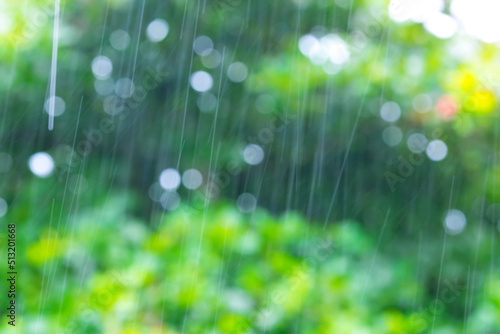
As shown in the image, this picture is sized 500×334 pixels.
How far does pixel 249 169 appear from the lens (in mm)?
2859

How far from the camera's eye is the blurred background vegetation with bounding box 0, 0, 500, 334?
6.68 feet

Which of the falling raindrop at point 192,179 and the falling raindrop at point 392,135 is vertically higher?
the falling raindrop at point 392,135

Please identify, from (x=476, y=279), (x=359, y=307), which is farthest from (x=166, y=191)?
(x=476, y=279)

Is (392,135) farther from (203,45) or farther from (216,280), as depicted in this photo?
(216,280)

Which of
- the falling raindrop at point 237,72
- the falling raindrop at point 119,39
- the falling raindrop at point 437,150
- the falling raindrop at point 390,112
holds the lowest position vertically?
the falling raindrop at point 437,150

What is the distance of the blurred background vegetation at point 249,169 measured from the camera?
2.04 m

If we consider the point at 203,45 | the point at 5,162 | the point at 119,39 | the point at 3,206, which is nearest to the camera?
the point at 3,206

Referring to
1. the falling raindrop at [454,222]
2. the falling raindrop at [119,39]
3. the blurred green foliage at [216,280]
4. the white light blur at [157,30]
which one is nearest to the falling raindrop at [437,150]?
the falling raindrop at [454,222]

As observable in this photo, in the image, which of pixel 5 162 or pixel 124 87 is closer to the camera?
pixel 5 162

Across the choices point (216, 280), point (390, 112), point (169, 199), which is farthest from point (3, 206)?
point (390, 112)

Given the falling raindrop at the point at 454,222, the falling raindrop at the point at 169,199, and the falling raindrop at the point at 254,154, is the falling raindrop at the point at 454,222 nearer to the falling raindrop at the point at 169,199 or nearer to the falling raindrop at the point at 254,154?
the falling raindrop at the point at 254,154

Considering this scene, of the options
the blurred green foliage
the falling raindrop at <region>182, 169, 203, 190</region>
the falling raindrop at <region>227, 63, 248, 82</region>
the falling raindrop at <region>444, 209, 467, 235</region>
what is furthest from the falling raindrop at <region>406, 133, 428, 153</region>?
the falling raindrop at <region>182, 169, 203, 190</region>

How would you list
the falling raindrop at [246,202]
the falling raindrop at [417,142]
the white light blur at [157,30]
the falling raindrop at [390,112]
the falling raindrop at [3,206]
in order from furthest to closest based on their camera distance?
the falling raindrop at [246,202]
the white light blur at [157,30]
the falling raindrop at [417,142]
the falling raindrop at [390,112]
the falling raindrop at [3,206]

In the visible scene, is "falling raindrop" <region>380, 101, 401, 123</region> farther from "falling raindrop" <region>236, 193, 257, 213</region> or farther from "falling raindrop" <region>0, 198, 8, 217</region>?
"falling raindrop" <region>0, 198, 8, 217</region>
